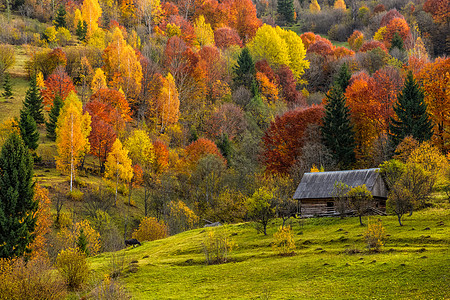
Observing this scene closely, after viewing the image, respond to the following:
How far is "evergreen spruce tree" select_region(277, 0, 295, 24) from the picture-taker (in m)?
168

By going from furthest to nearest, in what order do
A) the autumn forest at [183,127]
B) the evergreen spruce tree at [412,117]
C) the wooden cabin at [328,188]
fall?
1. the evergreen spruce tree at [412,117]
2. the wooden cabin at [328,188]
3. the autumn forest at [183,127]

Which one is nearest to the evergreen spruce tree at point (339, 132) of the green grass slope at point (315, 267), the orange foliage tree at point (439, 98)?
the orange foliage tree at point (439, 98)

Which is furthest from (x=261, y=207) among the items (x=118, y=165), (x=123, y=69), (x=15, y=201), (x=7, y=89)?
(x=7, y=89)

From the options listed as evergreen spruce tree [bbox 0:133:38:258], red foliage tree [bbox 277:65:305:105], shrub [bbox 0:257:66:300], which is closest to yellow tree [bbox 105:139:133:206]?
evergreen spruce tree [bbox 0:133:38:258]

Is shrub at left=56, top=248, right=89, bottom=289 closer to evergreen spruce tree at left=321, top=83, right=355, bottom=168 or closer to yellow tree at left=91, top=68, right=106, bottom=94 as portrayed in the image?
evergreen spruce tree at left=321, top=83, right=355, bottom=168

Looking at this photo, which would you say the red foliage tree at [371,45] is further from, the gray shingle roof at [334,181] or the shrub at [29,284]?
the shrub at [29,284]

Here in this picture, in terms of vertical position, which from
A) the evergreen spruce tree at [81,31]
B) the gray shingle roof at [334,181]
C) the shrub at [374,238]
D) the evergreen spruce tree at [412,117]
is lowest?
the shrub at [374,238]

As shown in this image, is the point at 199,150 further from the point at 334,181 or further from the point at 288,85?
the point at 288,85

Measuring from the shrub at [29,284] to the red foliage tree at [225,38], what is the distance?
9581cm

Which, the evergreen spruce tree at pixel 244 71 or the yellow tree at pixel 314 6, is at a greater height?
the yellow tree at pixel 314 6

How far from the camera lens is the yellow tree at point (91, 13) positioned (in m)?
119

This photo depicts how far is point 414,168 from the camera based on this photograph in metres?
42.1

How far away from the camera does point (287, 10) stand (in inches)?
6609

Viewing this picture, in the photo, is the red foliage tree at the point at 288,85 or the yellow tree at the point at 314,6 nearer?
the red foliage tree at the point at 288,85
